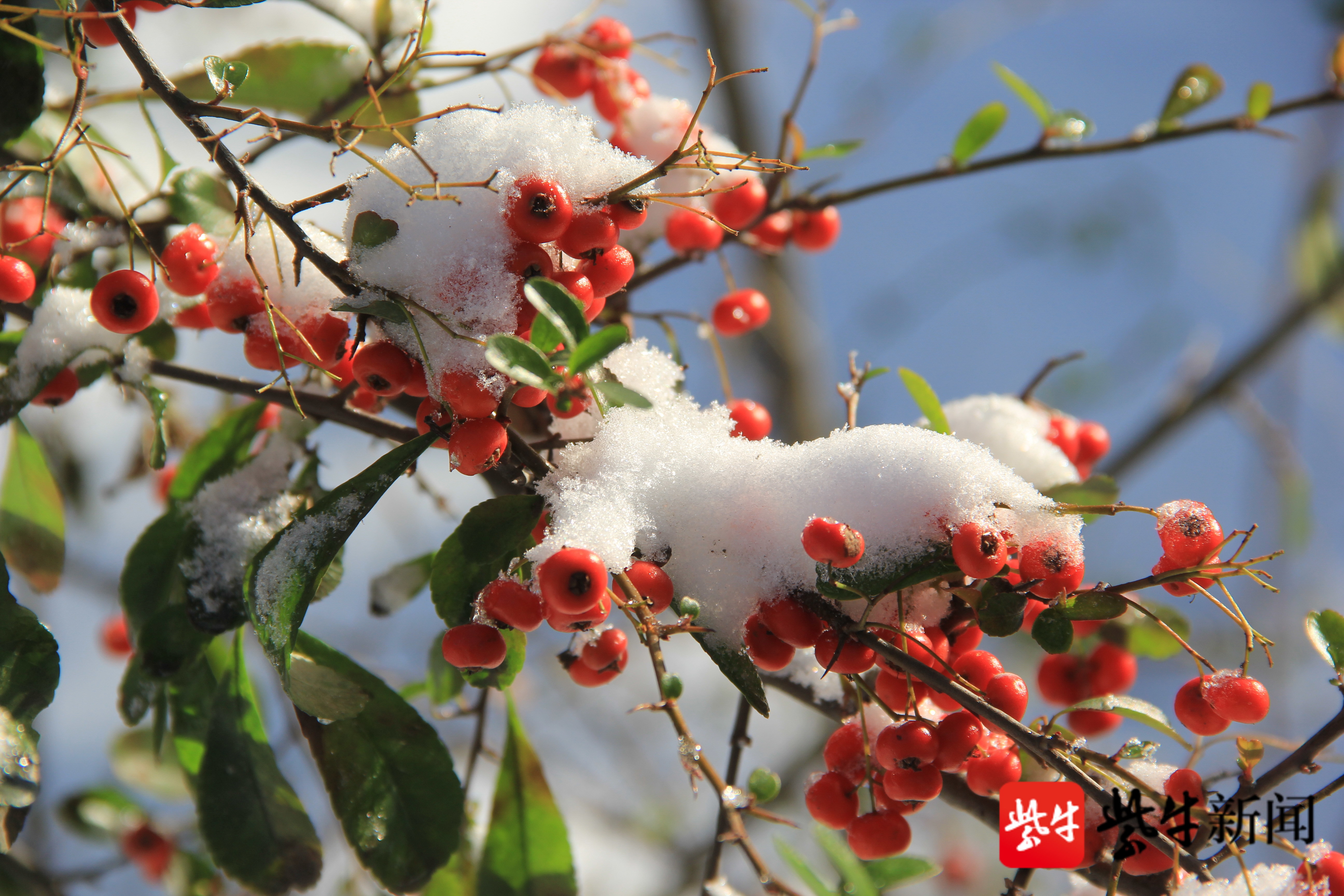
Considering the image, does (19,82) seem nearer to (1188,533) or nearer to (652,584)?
(652,584)

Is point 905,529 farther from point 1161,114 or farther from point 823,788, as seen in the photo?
point 1161,114

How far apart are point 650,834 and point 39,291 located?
3.66 metres

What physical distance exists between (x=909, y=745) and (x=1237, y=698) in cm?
38

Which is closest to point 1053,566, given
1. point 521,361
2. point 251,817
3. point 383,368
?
point 521,361

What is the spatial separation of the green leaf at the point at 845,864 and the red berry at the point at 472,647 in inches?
16.8

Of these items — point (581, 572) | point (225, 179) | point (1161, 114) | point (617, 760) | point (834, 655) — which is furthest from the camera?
point (617, 760)

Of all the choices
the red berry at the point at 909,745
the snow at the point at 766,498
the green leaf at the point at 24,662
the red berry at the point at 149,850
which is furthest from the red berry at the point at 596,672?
the red berry at the point at 149,850

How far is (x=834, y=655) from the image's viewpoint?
1.01 m

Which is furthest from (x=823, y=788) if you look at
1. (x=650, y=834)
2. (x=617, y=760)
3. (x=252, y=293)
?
(x=617, y=760)

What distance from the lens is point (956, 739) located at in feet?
3.45

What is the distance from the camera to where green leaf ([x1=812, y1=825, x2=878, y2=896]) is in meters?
1.03

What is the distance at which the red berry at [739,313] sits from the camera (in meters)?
1.75

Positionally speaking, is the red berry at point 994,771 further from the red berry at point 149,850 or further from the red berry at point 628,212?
the red berry at point 149,850

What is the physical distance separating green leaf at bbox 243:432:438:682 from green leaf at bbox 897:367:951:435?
2.24 feet
